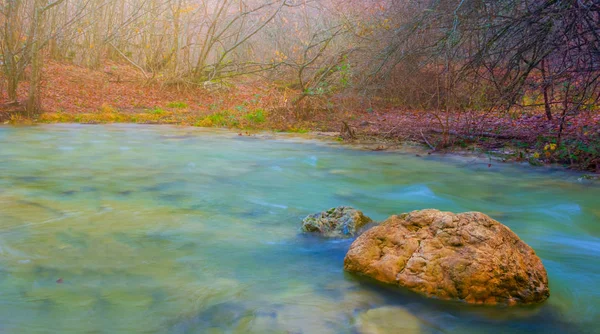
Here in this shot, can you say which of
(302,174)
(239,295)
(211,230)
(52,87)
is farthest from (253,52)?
(239,295)

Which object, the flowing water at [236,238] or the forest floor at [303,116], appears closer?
the flowing water at [236,238]

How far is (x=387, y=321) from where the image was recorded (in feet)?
11.2

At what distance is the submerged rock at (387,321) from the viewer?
129 inches

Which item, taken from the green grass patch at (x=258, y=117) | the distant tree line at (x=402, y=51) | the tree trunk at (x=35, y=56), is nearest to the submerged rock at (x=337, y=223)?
the distant tree line at (x=402, y=51)

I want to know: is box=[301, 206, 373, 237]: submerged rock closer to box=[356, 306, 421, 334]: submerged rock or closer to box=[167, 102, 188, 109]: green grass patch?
box=[356, 306, 421, 334]: submerged rock

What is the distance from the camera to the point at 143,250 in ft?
15.3

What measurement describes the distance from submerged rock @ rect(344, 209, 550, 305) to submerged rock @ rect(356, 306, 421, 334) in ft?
1.01

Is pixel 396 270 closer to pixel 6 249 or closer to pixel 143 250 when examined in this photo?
pixel 143 250

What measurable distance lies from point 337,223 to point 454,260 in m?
1.60

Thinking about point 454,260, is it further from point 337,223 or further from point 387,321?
point 337,223

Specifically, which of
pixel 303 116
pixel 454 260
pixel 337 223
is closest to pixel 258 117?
pixel 303 116

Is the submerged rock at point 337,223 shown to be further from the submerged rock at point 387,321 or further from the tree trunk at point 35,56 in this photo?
the tree trunk at point 35,56

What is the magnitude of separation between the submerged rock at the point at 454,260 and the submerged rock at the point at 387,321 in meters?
0.31

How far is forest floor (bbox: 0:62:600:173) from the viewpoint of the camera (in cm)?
1011
